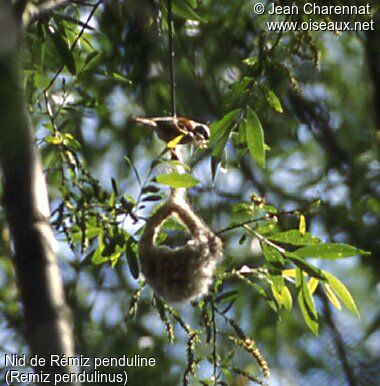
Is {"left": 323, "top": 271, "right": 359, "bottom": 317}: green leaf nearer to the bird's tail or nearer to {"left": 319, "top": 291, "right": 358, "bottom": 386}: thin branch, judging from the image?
the bird's tail

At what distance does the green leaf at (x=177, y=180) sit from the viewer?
1.21 m

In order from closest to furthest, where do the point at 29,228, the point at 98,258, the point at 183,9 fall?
1. the point at 29,228
2. the point at 98,258
3. the point at 183,9

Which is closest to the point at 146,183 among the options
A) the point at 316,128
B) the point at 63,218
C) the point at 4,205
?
the point at 63,218

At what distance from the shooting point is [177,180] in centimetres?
121

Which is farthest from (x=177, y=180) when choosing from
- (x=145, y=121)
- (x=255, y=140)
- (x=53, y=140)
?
(x=53, y=140)

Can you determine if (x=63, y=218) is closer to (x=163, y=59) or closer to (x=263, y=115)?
(x=263, y=115)

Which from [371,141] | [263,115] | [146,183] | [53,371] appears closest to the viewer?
[53,371]

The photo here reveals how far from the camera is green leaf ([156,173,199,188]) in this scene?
1.21m

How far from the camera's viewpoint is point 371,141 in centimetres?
210

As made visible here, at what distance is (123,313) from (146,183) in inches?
23.1

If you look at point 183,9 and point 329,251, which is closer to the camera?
point 329,251

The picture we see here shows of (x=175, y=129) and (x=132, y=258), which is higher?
(x=175, y=129)

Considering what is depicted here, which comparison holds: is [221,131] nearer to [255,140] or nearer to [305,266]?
[255,140]

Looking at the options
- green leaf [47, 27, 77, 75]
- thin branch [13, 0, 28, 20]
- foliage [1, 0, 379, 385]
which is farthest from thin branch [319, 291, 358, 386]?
thin branch [13, 0, 28, 20]
